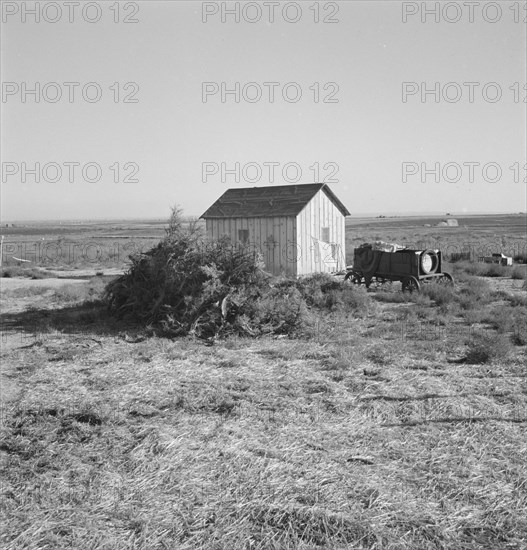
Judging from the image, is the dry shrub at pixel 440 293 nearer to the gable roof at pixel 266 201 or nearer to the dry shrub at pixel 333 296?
the dry shrub at pixel 333 296

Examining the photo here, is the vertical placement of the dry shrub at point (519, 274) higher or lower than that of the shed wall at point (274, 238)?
lower

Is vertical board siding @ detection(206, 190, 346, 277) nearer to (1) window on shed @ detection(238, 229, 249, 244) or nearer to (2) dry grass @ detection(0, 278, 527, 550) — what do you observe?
(1) window on shed @ detection(238, 229, 249, 244)

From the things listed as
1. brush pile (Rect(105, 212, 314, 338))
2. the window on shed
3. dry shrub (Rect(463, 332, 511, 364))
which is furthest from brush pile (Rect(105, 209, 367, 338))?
the window on shed

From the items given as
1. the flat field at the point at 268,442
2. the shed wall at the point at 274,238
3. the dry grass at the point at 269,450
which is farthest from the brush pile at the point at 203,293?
the shed wall at the point at 274,238

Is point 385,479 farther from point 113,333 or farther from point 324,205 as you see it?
point 324,205

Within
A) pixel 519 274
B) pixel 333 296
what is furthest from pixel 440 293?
pixel 519 274

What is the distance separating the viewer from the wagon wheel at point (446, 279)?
61.9ft

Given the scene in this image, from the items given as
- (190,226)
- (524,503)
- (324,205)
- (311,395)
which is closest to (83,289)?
(190,226)

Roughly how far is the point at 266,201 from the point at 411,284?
7880 millimetres

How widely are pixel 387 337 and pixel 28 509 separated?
28.6 feet

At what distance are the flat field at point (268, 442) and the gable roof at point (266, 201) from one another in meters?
10.4

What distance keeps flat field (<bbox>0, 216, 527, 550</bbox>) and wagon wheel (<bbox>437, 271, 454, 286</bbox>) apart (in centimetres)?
583

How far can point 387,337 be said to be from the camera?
12.7m

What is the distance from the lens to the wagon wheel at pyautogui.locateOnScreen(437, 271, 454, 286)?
18859 mm
